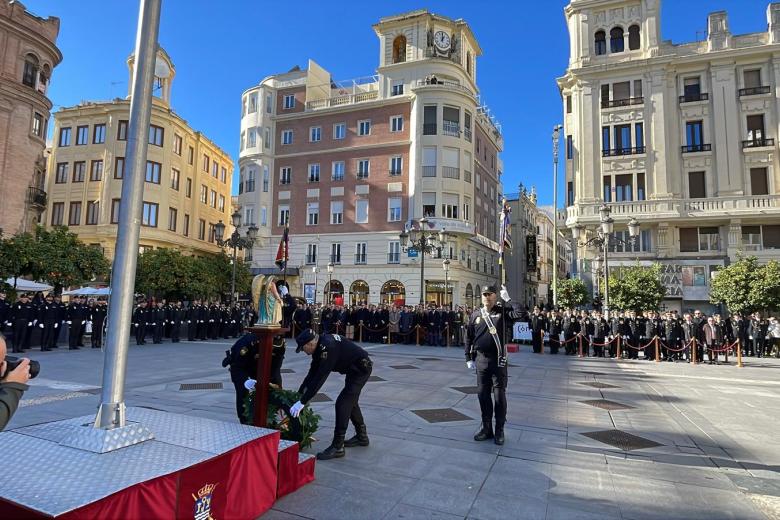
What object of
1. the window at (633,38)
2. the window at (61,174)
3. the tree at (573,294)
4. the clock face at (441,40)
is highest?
the clock face at (441,40)

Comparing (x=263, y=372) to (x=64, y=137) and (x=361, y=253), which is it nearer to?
(x=361, y=253)

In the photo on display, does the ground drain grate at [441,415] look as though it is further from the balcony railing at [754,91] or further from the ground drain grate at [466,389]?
the balcony railing at [754,91]

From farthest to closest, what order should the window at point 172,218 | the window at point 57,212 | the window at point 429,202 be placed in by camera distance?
the window at point 172,218, the window at point 57,212, the window at point 429,202

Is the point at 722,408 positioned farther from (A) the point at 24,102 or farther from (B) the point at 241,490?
(A) the point at 24,102

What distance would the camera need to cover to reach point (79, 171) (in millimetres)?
40094

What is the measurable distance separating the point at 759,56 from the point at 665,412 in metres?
33.9

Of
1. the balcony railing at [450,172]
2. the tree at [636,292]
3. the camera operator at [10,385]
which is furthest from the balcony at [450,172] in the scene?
the camera operator at [10,385]

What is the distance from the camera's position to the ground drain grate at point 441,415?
734cm

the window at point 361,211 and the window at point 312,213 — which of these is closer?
the window at point 361,211

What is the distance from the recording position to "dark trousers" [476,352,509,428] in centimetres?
619

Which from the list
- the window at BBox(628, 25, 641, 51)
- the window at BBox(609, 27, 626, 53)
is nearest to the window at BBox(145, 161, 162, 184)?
the window at BBox(609, 27, 626, 53)

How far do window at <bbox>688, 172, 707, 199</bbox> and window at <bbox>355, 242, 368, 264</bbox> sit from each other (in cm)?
2394

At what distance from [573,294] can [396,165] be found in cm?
1783

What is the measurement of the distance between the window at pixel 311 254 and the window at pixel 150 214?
41.9 feet
